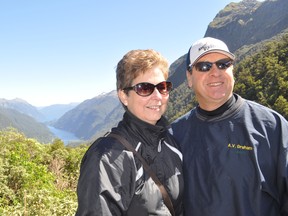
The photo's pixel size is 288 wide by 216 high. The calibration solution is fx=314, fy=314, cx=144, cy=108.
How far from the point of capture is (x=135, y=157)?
8.77 ft

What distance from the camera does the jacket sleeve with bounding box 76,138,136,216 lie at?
237cm

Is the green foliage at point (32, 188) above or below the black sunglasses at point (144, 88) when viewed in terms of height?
below

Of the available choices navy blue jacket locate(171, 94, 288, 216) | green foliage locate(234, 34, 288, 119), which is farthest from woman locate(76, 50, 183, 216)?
green foliage locate(234, 34, 288, 119)

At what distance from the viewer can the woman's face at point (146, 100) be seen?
301 centimetres

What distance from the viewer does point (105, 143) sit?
259 centimetres

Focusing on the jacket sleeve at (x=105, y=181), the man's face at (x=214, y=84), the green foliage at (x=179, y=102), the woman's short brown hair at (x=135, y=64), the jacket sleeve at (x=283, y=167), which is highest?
the woman's short brown hair at (x=135, y=64)

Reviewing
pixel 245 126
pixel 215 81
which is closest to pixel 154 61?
pixel 215 81

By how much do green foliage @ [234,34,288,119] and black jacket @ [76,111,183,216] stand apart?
58.2 m

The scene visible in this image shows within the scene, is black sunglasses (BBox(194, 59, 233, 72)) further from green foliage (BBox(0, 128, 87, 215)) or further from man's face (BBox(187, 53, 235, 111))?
green foliage (BBox(0, 128, 87, 215))

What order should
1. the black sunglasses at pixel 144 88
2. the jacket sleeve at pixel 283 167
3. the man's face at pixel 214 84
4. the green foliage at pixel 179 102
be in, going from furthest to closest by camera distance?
the green foliage at pixel 179 102 < the man's face at pixel 214 84 < the black sunglasses at pixel 144 88 < the jacket sleeve at pixel 283 167

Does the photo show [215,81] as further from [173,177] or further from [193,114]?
[173,177]

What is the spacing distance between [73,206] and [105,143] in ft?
21.9

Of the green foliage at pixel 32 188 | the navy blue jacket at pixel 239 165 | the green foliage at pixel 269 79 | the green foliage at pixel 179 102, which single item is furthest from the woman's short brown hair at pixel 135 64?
the green foliage at pixel 179 102

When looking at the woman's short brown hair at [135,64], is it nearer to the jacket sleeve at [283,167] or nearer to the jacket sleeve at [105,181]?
the jacket sleeve at [105,181]
